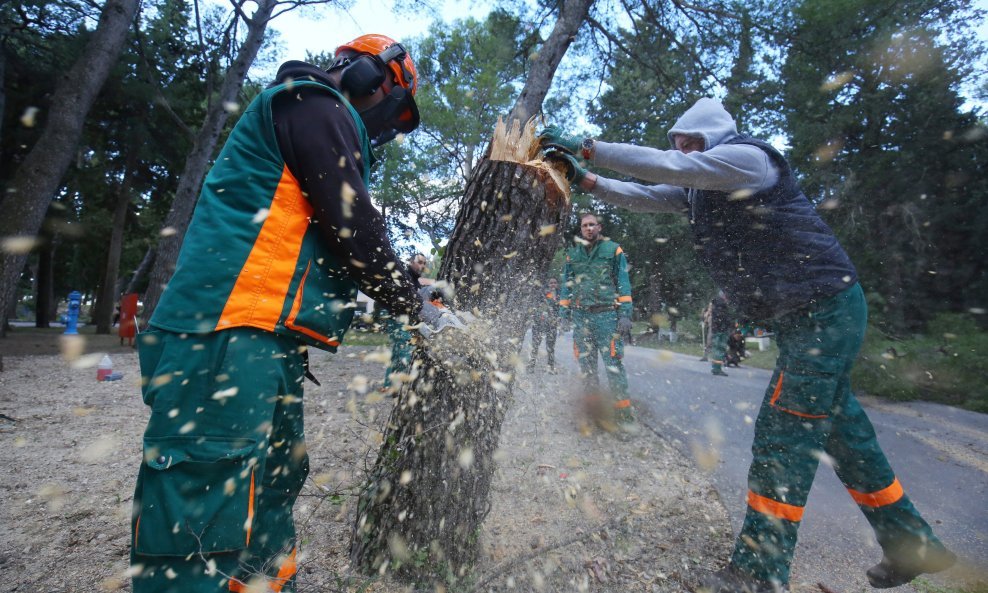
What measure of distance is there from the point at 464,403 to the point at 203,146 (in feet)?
27.1

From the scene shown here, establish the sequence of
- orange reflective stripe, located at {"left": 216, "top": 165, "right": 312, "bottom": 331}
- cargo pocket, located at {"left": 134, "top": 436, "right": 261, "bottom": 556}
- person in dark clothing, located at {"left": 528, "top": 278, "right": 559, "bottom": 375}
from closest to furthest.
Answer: cargo pocket, located at {"left": 134, "top": 436, "right": 261, "bottom": 556}, orange reflective stripe, located at {"left": 216, "top": 165, "right": 312, "bottom": 331}, person in dark clothing, located at {"left": 528, "top": 278, "right": 559, "bottom": 375}

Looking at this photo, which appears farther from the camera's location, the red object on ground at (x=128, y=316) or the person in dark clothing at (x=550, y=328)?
the red object on ground at (x=128, y=316)

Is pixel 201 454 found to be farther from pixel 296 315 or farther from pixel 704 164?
pixel 704 164

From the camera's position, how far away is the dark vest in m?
2.06

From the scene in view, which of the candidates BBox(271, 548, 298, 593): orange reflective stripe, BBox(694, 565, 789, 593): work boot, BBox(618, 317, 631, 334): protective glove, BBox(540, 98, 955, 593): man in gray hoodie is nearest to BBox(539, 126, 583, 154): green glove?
BBox(540, 98, 955, 593): man in gray hoodie

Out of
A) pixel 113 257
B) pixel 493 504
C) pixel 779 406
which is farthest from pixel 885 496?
pixel 113 257

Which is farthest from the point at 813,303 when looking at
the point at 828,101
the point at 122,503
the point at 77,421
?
the point at 828,101

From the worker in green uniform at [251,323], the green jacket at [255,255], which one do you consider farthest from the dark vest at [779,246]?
the green jacket at [255,255]

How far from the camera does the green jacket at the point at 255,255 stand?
119cm

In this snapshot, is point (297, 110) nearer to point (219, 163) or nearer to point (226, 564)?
point (219, 163)

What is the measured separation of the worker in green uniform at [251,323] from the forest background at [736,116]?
8.87ft

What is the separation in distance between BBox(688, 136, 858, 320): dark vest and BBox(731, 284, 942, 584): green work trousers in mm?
91

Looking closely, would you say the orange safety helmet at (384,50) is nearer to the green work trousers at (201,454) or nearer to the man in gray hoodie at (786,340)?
the man in gray hoodie at (786,340)

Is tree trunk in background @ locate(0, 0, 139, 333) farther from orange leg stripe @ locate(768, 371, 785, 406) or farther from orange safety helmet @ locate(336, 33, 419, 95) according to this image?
orange leg stripe @ locate(768, 371, 785, 406)
